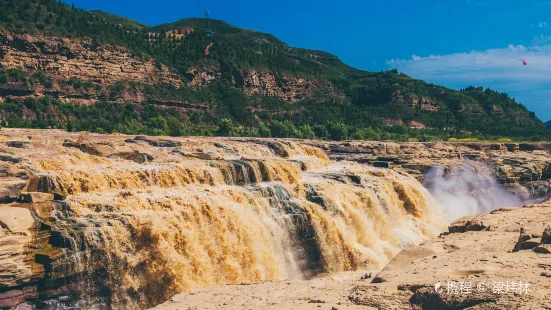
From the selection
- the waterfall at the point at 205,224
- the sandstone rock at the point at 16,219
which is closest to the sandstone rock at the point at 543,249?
the waterfall at the point at 205,224

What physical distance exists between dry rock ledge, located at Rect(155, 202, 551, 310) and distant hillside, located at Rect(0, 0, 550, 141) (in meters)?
42.1

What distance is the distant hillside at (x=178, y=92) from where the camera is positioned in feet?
199

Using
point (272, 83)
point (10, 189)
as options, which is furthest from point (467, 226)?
point (272, 83)

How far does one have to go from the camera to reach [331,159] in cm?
4256

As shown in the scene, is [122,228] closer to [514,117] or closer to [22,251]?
[22,251]

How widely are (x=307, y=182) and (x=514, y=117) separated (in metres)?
120

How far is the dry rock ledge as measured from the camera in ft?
32.4

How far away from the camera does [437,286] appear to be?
1061cm

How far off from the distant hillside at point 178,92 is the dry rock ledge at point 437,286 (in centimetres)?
4211

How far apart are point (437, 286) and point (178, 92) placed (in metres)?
73.0

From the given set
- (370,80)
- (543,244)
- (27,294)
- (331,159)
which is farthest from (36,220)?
(370,80)

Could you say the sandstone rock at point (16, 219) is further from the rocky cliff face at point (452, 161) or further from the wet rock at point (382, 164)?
the rocky cliff face at point (452, 161)

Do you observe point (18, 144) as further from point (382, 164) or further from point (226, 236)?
point (382, 164)

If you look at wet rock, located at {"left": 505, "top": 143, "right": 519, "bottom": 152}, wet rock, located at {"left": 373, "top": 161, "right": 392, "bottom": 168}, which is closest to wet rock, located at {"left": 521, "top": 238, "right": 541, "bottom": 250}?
wet rock, located at {"left": 373, "top": 161, "right": 392, "bottom": 168}
